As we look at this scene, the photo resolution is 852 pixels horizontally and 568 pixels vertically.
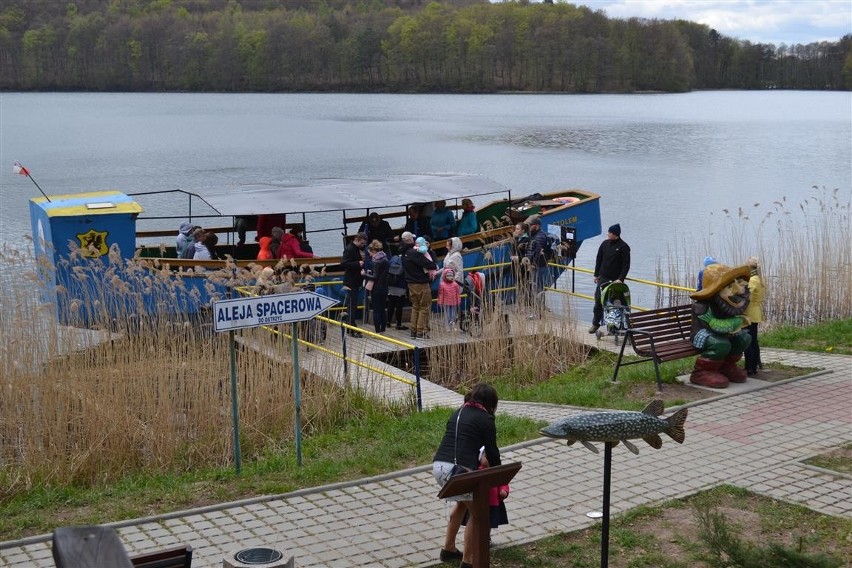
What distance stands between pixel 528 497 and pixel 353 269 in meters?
8.22

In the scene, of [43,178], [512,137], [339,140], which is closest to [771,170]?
[512,137]

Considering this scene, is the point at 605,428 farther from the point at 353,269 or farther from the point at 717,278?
the point at 353,269

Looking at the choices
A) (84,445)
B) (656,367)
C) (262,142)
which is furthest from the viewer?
(262,142)

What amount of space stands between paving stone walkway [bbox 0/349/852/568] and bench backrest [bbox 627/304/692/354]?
1.40 metres

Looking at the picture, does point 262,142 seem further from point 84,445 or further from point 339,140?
point 84,445

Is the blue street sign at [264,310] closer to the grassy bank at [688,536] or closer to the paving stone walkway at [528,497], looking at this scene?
the paving stone walkway at [528,497]

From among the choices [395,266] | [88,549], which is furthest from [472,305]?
[88,549]

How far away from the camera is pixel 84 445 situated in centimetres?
927

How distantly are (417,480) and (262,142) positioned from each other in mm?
56424

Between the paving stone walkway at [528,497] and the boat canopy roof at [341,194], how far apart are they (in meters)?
7.46

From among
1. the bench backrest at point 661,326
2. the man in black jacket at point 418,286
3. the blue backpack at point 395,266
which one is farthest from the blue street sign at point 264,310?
the blue backpack at point 395,266

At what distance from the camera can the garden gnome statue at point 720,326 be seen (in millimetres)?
11219

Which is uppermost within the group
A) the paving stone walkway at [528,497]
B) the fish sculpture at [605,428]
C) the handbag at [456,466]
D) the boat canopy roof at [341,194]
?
the boat canopy roof at [341,194]

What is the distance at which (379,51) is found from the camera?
109188mm
